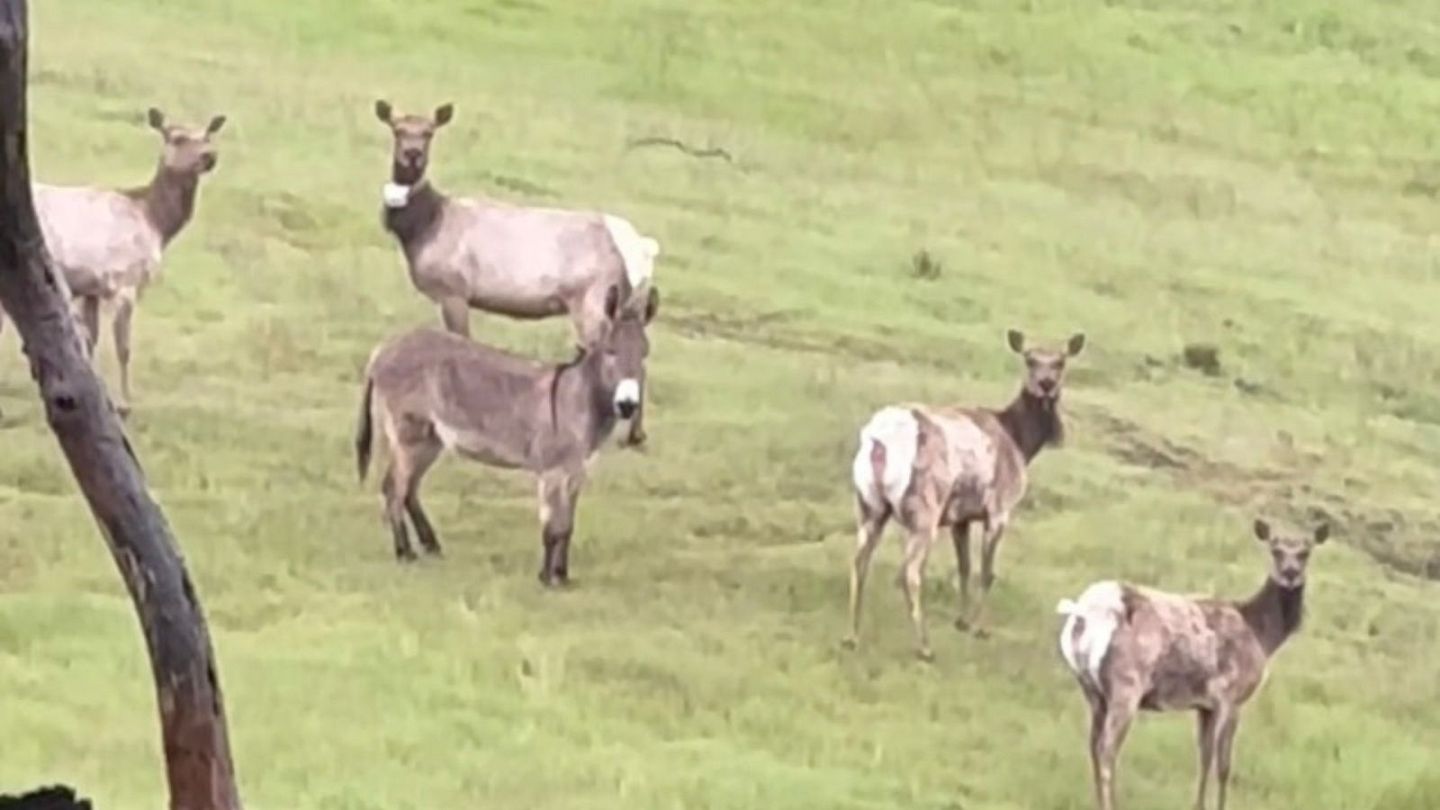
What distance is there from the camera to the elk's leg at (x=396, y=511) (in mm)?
4547

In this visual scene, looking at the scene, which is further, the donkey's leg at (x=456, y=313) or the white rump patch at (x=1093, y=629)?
the donkey's leg at (x=456, y=313)

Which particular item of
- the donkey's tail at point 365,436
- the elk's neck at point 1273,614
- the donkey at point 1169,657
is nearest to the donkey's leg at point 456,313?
the donkey's tail at point 365,436

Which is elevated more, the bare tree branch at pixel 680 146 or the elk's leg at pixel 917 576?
the bare tree branch at pixel 680 146

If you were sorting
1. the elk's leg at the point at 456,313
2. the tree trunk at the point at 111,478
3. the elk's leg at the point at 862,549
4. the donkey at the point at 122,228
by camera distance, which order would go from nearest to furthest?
the tree trunk at the point at 111,478 → the elk's leg at the point at 862,549 → the donkey at the point at 122,228 → the elk's leg at the point at 456,313

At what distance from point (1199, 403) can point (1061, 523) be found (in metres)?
0.43

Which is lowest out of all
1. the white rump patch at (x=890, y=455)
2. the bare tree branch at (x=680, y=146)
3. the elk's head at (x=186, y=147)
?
the white rump patch at (x=890, y=455)

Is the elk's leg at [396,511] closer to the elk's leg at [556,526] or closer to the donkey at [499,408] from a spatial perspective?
the donkey at [499,408]

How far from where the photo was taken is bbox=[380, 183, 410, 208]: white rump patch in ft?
17.2

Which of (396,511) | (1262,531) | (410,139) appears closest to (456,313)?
(410,139)

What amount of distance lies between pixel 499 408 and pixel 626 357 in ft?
0.68

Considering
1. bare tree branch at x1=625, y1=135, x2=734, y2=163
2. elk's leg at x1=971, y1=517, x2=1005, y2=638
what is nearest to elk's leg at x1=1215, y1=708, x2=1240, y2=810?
elk's leg at x1=971, y1=517, x2=1005, y2=638

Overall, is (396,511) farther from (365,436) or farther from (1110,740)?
(1110,740)

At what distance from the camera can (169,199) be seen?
5.09m

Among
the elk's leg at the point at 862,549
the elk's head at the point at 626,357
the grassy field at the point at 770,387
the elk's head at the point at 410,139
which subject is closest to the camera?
the grassy field at the point at 770,387
